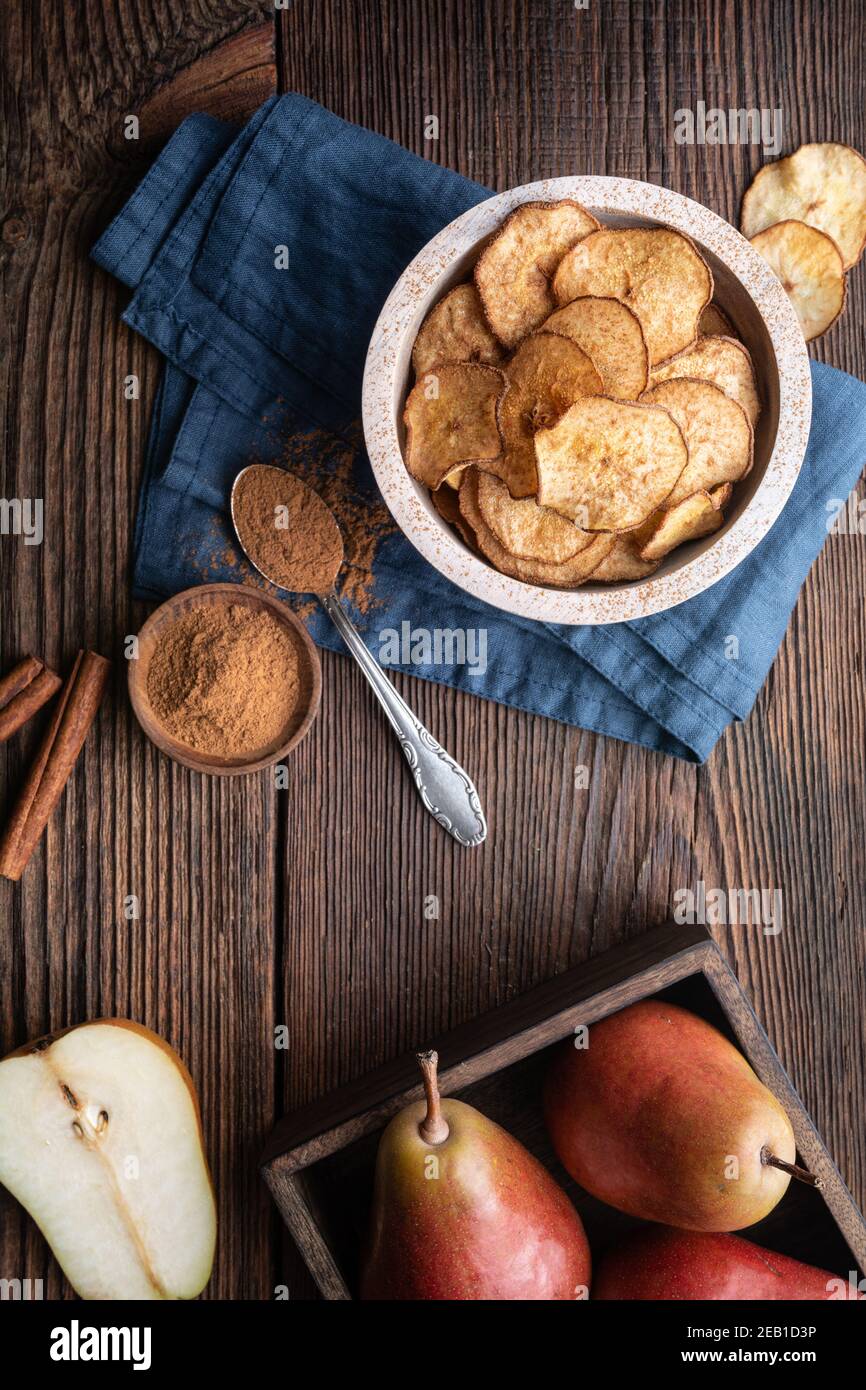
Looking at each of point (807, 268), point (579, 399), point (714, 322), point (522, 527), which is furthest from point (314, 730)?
point (807, 268)

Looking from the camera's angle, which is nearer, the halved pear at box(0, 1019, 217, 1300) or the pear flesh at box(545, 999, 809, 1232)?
the pear flesh at box(545, 999, 809, 1232)

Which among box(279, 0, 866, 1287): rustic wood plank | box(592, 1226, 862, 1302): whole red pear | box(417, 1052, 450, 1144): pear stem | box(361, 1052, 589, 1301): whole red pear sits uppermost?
box(279, 0, 866, 1287): rustic wood plank

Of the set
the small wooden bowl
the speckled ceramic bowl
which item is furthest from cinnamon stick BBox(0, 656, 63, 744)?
the speckled ceramic bowl

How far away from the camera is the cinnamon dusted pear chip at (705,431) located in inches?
34.3

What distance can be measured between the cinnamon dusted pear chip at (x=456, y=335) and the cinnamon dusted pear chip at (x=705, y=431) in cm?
14

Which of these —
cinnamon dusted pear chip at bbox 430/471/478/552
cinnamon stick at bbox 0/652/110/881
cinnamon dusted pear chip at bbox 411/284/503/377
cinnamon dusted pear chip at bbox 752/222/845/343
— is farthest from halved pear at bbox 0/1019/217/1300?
cinnamon dusted pear chip at bbox 752/222/845/343

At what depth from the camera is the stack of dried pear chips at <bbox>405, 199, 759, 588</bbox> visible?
84cm

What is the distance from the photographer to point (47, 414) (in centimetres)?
104

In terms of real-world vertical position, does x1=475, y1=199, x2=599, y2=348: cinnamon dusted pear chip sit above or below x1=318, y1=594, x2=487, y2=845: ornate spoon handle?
above

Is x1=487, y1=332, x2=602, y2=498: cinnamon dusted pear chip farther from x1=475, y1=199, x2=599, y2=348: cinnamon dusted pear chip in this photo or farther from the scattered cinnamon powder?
the scattered cinnamon powder

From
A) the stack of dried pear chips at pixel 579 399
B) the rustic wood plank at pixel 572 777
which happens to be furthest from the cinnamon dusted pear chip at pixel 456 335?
the rustic wood plank at pixel 572 777

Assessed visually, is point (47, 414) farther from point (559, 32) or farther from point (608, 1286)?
point (608, 1286)

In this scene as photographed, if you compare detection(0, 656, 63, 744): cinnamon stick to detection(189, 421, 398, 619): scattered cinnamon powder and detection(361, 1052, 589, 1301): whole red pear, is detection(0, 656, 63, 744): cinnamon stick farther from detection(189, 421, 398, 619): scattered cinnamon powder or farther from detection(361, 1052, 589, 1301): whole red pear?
detection(361, 1052, 589, 1301): whole red pear
